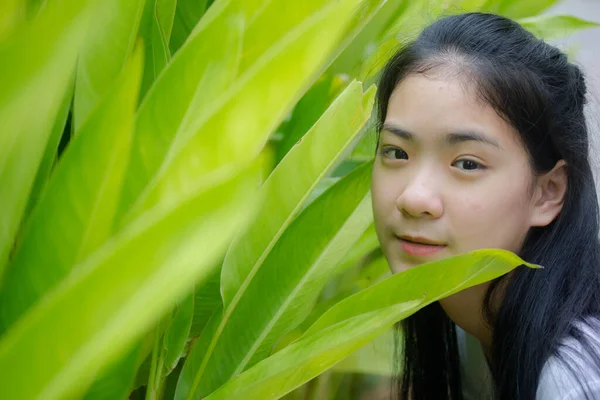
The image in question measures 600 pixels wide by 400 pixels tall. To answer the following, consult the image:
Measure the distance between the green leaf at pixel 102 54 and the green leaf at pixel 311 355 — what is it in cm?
22

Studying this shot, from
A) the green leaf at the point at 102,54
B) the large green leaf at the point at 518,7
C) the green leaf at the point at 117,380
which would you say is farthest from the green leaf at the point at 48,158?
the large green leaf at the point at 518,7

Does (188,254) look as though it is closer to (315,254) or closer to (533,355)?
(315,254)

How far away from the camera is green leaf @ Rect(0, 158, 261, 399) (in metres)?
0.26

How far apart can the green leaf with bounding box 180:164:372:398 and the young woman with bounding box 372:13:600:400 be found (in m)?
0.09

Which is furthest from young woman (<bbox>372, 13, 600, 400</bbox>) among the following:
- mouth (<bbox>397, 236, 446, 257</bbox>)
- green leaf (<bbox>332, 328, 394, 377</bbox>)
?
green leaf (<bbox>332, 328, 394, 377</bbox>)

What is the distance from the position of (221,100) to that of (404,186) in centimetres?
36

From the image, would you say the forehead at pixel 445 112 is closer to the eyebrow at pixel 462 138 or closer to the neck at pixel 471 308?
the eyebrow at pixel 462 138

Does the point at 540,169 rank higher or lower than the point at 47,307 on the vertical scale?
higher

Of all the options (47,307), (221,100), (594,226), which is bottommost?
(47,307)

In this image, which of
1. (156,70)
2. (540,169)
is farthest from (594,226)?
(156,70)

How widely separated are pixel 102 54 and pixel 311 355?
0.87 ft

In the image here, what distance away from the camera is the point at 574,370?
0.66m

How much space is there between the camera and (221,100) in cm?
34

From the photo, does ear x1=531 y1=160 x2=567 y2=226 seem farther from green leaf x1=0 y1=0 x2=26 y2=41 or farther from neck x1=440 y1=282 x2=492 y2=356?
green leaf x1=0 y1=0 x2=26 y2=41
